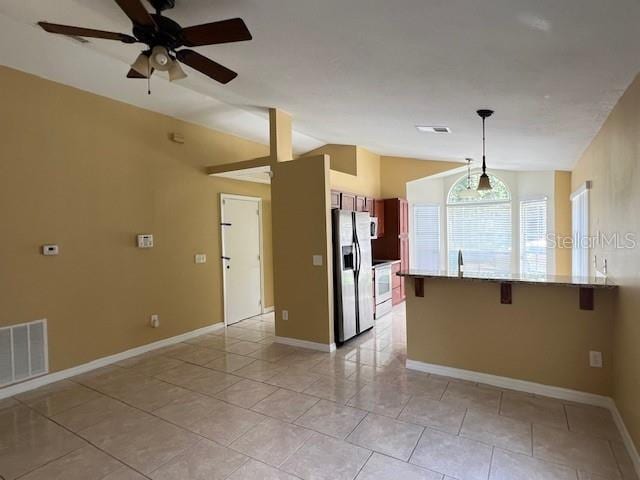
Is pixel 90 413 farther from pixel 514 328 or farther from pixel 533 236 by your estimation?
pixel 533 236

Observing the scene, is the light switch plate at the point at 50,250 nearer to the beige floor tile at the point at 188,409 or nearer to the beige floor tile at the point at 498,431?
the beige floor tile at the point at 188,409

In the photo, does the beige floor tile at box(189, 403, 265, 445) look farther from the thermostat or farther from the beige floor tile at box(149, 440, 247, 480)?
the thermostat

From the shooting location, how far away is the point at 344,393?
10.1 ft

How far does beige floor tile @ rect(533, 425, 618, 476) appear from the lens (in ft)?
6.81

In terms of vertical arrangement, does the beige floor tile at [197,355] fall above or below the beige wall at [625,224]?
below

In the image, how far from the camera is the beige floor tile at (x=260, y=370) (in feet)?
11.5

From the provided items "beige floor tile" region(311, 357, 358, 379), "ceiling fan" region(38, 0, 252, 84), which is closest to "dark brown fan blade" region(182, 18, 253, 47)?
"ceiling fan" region(38, 0, 252, 84)

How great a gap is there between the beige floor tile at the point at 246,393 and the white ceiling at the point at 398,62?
9.21 ft

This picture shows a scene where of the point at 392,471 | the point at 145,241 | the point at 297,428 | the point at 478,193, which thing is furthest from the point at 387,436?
the point at 478,193

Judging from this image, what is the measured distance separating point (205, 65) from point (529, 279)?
3086mm

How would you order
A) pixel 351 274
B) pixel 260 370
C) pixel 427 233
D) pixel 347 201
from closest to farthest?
pixel 260 370 → pixel 351 274 → pixel 347 201 → pixel 427 233

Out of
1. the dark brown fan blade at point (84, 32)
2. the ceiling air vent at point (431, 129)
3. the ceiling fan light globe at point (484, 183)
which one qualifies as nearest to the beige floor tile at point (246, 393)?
the dark brown fan blade at point (84, 32)

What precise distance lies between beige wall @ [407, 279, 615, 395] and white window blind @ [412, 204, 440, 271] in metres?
4.52

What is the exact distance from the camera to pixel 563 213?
5.74 meters
